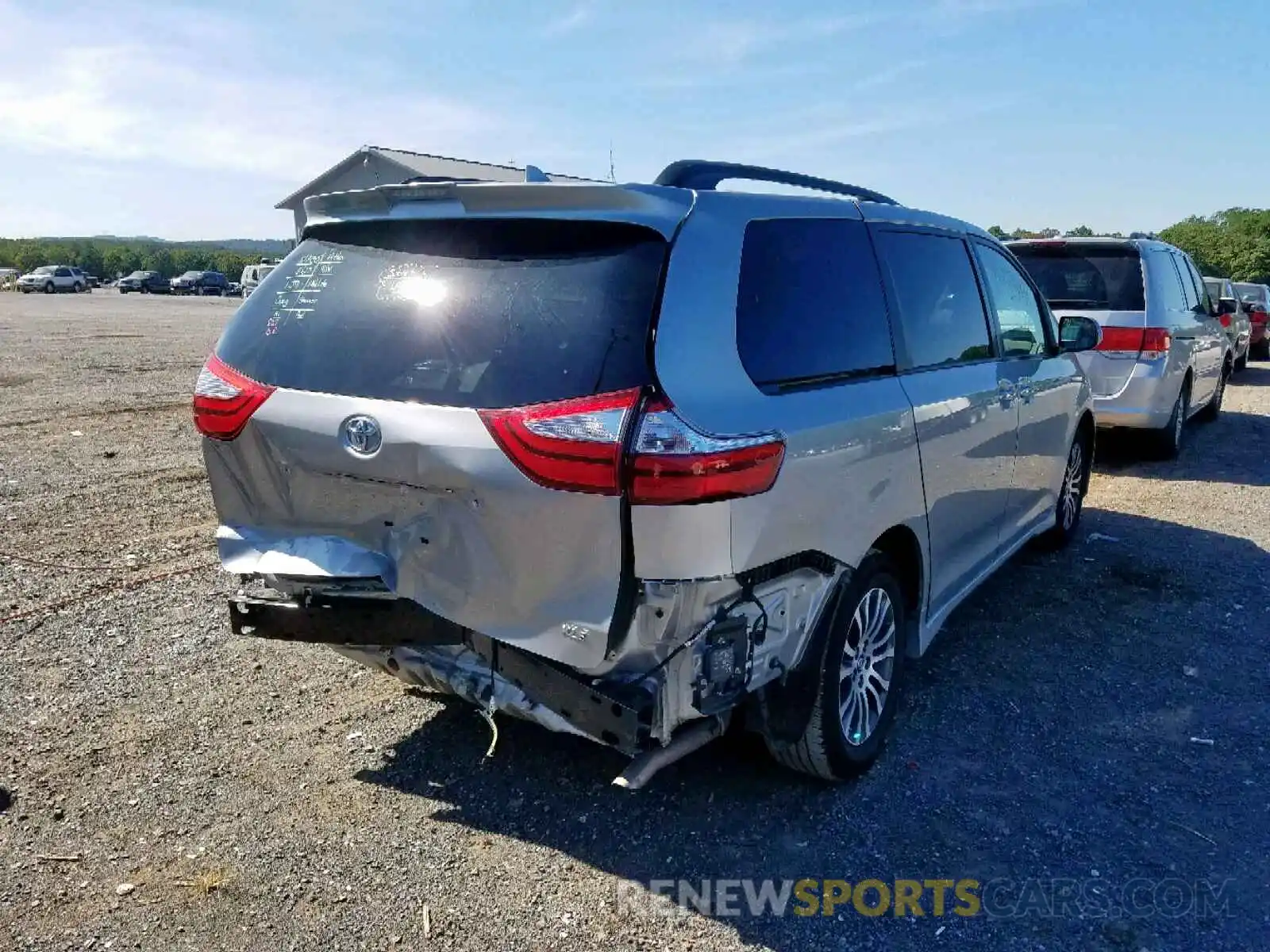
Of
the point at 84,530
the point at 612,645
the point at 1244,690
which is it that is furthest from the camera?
the point at 84,530

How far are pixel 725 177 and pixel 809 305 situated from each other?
535 millimetres

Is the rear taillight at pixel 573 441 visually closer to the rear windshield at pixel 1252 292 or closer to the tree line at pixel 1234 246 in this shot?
the rear windshield at pixel 1252 292

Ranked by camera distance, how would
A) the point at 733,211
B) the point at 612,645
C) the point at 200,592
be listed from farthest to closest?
the point at 200,592 < the point at 733,211 < the point at 612,645

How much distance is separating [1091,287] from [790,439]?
6.96 m

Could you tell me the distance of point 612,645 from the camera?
2688 mm

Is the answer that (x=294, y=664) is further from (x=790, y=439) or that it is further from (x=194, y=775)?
(x=790, y=439)

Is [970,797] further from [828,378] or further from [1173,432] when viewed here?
[1173,432]

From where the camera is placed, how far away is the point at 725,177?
3.38 meters

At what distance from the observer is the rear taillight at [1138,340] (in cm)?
857

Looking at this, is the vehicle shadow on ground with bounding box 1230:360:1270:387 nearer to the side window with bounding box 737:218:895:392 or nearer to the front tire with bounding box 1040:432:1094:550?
the front tire with bounding box 1040:432:1094:550

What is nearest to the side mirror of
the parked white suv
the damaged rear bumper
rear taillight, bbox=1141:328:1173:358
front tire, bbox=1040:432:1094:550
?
front tire, bbox=1040:432:1094:550

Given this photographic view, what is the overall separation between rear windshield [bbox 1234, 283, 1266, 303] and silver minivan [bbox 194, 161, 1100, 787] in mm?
21448

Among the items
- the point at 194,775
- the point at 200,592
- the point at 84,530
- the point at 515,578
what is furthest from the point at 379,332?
the point at 84,530

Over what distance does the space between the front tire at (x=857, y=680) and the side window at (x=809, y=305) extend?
72cm
